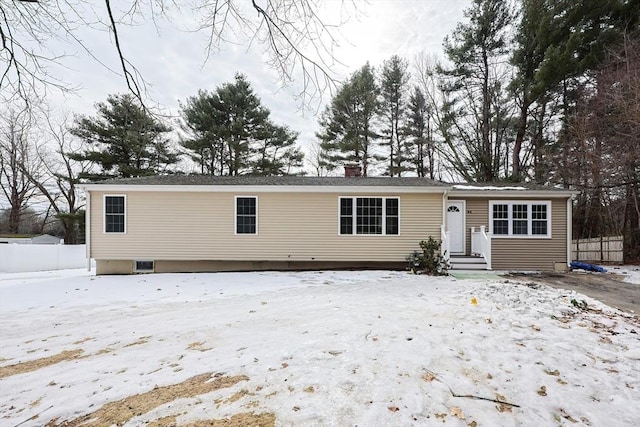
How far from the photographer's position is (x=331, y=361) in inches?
119

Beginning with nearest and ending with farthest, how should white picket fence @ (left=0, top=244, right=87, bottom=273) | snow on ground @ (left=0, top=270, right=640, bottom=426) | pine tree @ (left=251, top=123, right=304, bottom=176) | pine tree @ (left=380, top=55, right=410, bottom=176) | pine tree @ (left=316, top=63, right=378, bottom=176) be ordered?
snow on ground @ (left=0, top=270, right=640, bottom=426), white picket fence @ (left=0, top=244, right=87, bottom=273), pine tree @ (left=316, top=63, right=378, bottom=176), pine tree @ (left=380, top=55, right=410, bottom=176), pine tree @ (left=251, top=123, right=304, bottom=176)

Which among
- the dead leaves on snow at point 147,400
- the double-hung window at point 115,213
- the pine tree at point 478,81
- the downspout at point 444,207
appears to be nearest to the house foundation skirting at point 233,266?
the double-hung window at point 115,213

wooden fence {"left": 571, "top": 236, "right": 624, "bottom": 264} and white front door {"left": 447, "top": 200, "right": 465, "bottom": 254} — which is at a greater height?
white front door {"left": 447, "top": 200, "right": 465, "bottom": 254}

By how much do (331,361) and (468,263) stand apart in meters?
8.08

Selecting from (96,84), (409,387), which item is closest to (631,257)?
(409,387)

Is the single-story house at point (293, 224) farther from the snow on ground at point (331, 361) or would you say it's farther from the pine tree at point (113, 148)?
the pine tree at point (113, 148)

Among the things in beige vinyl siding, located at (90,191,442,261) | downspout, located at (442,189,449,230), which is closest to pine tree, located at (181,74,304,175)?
beige vinyl siding, located at (90,191,442,261)

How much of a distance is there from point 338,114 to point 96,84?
1715 centimetres

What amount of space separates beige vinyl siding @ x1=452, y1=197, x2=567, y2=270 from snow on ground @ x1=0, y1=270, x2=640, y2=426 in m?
4.70

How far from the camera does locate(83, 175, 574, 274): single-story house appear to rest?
9914mm

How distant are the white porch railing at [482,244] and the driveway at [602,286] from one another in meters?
1.12

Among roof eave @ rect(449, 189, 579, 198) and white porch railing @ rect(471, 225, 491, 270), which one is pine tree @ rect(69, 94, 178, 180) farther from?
white porch railing @ rect(471, 225, 491, 270)

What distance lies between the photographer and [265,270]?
406 inches

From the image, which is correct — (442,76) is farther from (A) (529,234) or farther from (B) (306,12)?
(B) (306,12)
